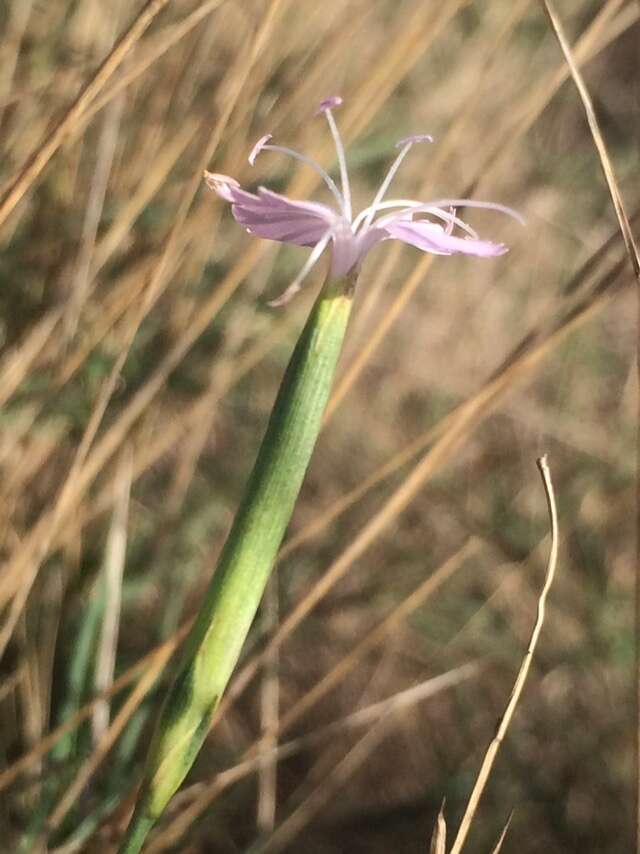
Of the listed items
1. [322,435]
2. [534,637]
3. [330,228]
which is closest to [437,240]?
[330,228]

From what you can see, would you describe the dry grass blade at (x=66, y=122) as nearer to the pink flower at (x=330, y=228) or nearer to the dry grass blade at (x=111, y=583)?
the pink flower at (x=330, y=228)

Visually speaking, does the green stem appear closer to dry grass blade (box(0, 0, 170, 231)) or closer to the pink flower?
the pink flower

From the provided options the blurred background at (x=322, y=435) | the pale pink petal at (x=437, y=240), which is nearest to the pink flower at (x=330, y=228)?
the pale pink petal at (x=437, y=240)

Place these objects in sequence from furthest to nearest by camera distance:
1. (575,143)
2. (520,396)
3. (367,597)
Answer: (575,143)
(520,396)
(367,597)

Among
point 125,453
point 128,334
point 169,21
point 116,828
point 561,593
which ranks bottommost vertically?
point 561,593

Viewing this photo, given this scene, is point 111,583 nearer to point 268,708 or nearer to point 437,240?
point 268,708

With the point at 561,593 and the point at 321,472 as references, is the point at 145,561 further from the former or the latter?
the point at 561,593

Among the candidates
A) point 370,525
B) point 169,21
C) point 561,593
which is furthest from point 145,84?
point 561,593
